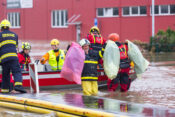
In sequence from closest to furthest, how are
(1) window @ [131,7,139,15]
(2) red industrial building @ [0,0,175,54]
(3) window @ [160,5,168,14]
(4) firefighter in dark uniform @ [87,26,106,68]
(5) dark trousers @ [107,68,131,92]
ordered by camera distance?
(5) dark trousers @ [107,68,131,92] → (4) firefighter in dark uniform @ [87,26,106,68] → (3) window @ [160,5,168,14] → (2) red industrial building @ [0,0,175,54] → (1) window @ [131,7,139,15]

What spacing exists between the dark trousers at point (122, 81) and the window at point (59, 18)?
3164 centimetres

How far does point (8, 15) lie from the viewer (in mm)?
45781

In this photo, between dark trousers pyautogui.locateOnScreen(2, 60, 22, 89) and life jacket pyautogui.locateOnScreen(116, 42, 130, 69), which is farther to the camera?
life jacket pyautogui.locateOnScreen(116, 42, 130, 69)

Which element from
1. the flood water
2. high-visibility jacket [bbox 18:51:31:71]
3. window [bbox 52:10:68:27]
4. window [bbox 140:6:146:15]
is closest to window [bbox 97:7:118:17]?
window [bbox 140:6:146:15]

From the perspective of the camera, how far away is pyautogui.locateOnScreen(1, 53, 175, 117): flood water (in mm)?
7355

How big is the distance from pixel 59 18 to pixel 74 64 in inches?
1306

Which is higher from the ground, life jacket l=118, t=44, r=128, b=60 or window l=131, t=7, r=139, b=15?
window l=131, t=7, r=139, b=15

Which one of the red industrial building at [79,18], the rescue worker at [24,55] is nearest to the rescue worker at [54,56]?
the rescue worker at [24,55]

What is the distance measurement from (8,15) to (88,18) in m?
10.8

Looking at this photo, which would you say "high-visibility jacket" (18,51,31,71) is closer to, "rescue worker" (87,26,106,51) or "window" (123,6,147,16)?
"rescue worker" (87,26,106,51)

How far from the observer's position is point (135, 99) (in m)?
9.99

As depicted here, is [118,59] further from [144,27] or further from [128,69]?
[144,27]

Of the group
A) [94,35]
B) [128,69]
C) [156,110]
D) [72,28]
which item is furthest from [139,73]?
[72,28]

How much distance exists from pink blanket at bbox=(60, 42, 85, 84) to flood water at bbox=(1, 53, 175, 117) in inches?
19.1
